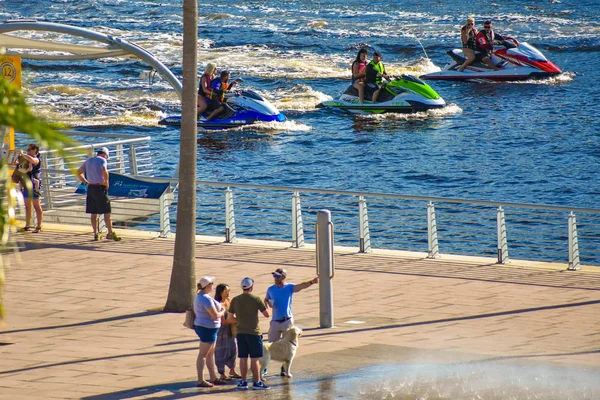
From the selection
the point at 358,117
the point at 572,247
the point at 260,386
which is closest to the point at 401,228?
the point at 572,247

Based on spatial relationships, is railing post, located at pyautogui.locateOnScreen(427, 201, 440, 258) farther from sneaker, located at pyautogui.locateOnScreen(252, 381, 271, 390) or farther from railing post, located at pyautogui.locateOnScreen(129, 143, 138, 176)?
sneaker, located at pyautogui.locateOnScreen(252, 381, 271, 390)

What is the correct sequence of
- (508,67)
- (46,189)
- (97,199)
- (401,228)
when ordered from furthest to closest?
(508,67)
(401,228)
(46,189)
(97,199)

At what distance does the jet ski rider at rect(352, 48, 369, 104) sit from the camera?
35031 mm

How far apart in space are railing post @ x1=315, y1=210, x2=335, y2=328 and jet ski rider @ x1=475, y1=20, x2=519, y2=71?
93.2ft

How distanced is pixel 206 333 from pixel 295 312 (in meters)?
3.60

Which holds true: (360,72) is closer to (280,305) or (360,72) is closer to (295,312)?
(295,312)

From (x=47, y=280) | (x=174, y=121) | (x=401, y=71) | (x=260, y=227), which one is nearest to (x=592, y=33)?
(x=401, y=71)

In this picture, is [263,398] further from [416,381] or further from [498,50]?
[498,50]

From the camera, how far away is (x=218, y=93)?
34906mm

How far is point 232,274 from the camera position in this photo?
52.1 ft

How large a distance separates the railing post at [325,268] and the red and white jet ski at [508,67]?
31.9 m

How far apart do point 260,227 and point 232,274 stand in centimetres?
844

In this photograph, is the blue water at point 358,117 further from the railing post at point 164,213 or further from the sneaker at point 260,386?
the sneaker at point 260,386

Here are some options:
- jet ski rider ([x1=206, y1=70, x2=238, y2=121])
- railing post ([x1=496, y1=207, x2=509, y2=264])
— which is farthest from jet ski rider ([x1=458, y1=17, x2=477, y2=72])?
railing post ([x1=496, y1=207, x2=509, y2=264])
